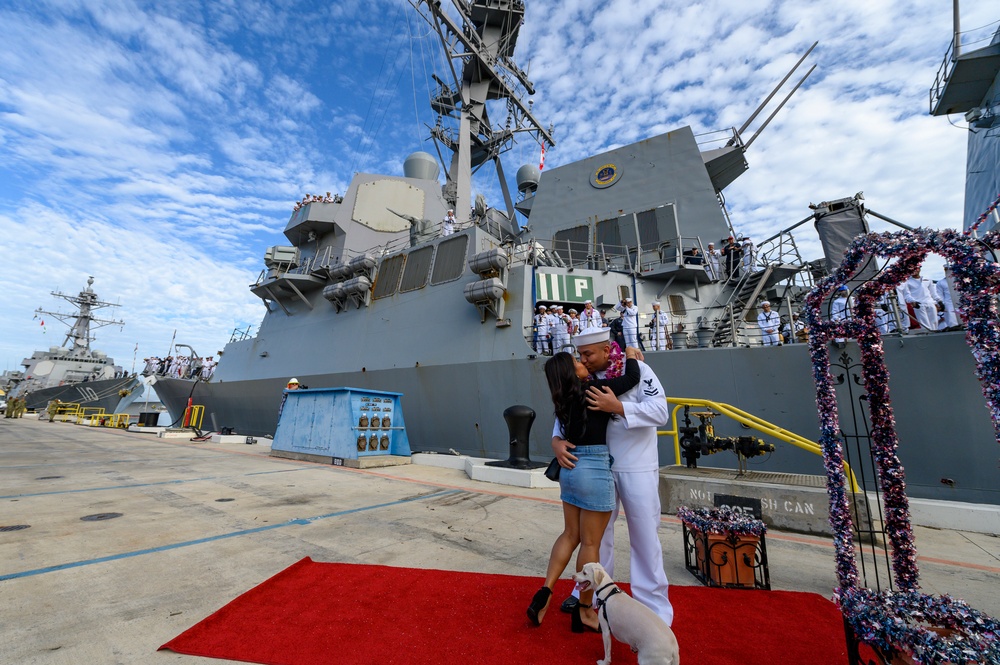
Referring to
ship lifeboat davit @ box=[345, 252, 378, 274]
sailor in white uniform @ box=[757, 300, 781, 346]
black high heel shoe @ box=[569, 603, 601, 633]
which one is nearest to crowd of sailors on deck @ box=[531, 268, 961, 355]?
sailor in white uniform @ box=[757, 300, 781, 346]

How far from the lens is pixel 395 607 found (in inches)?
83.7

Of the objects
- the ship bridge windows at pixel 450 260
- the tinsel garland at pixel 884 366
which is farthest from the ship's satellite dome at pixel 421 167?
the tinsel garland at pixel 884 366

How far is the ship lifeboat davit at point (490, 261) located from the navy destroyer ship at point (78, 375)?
2844 centimetres

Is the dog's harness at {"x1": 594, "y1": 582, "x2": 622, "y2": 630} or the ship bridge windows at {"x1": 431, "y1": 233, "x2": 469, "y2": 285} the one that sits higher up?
the ship bridge windows at {"x1": 431, "y1": 233, "x2": 469, "y2": 285}

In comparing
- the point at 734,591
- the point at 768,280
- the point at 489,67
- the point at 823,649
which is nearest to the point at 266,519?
the point at 734,591

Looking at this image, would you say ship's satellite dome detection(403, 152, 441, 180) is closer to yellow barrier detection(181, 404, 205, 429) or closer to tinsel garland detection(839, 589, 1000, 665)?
yellow barrier detection(181, 404, 205, 429)

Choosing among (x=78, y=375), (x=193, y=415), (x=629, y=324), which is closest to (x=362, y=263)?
(x=629, y=324)

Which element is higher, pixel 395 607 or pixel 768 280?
pixel 768 280

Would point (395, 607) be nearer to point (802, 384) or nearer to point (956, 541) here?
point (956, 541)

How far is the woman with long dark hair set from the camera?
1.96 meters

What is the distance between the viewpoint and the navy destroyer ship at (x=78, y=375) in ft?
87.1

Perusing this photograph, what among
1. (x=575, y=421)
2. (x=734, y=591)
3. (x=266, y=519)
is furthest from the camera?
(x=266, y=519)

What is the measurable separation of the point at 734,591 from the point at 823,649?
0.71 metres

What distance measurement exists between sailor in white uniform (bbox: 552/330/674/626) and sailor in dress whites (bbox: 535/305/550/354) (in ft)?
20.1
